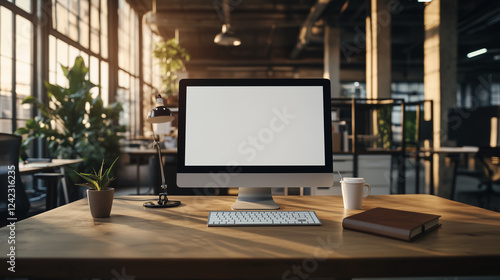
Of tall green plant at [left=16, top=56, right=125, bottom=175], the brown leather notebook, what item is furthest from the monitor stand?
tall green plant at [left=16, top=56, right=125, bottom=175]

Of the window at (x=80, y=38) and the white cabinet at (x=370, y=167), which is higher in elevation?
the window at (x=80, y=38)

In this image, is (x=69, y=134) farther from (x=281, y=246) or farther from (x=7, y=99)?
(x=281, y=246)

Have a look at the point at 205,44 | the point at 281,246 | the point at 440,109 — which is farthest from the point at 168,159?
the point at 205,44

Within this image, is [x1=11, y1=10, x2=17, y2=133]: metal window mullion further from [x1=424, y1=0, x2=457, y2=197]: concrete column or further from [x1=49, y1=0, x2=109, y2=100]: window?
[x1=424, y1=0, x2=457, y2=197]: concrete column

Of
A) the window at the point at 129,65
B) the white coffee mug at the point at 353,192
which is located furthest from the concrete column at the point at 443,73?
the window at the point at 129,65

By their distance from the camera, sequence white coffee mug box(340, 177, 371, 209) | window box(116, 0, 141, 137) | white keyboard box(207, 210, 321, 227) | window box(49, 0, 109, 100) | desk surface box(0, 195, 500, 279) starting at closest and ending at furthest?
1. desk surface box(0, 195, 500, 279)
2. white keyboard box(207, 210, 321, 227)
3. white coffee mug box(340, 177, 371, 209)
4. window box(49, 0, 109, 100)
5. window box(116, 0, 141, 137)

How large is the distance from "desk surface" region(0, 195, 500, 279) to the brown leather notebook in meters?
0.02

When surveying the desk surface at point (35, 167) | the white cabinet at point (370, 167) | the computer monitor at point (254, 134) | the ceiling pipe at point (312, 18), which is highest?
the ceiling pipe at point (312, 18)

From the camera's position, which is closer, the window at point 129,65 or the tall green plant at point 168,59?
the tall green plant at point 168,59

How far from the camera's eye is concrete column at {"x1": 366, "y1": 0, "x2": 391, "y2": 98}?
6602 millimetres

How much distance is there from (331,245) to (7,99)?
4.27 meters

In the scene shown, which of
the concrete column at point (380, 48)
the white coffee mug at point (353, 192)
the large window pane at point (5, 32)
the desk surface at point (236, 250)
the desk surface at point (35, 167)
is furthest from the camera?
the concrete column at point (380, 48)

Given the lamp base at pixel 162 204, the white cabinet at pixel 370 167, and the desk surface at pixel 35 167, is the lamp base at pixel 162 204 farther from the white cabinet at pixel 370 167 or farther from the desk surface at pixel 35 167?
the white cabinet at pixel 370 167

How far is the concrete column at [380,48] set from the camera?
6.60 m
